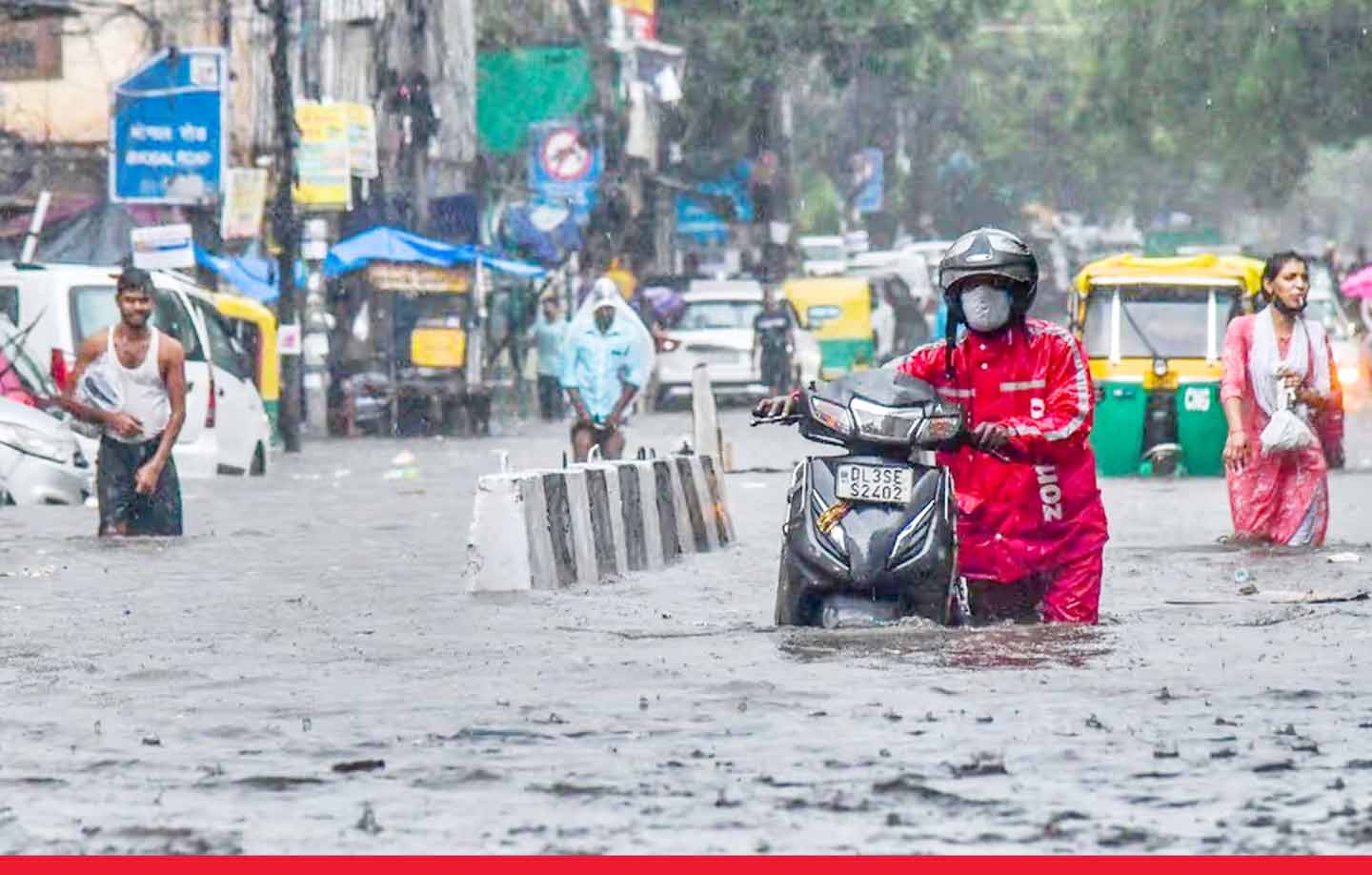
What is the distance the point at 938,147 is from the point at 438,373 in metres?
53.0

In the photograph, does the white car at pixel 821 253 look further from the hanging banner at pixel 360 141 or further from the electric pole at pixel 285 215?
the electric pole at pixel 285 215

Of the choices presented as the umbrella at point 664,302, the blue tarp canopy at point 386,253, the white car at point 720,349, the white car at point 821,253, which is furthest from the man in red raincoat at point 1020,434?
Answer: the white car at point 821,253

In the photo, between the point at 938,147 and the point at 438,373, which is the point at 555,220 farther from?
the point at 938,147

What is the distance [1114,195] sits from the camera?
336ft

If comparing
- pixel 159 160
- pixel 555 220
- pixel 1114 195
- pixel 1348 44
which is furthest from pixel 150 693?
pixel 1114 195

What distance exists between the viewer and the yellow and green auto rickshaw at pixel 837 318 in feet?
170

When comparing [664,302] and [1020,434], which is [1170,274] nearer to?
[1020,434]

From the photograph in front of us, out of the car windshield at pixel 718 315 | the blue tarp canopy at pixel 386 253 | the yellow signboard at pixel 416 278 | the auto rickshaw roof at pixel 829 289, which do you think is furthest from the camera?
the auto rickshaw roof at pixel 829 289

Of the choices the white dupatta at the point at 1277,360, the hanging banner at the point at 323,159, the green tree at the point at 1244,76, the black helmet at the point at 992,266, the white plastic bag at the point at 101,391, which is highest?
the green tree at the point at 1244,76

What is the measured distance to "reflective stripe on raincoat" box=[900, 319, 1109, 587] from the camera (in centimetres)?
998

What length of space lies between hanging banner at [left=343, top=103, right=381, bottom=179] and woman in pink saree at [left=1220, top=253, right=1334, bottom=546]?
23.9 m

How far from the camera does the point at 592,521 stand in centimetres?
1471

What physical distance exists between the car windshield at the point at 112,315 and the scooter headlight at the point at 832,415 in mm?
14520

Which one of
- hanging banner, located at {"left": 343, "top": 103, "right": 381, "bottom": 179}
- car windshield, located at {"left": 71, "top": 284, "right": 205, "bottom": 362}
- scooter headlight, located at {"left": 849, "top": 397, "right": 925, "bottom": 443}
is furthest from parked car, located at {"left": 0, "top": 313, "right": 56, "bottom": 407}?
scooter headlight, located at {"left": 849, "top": 397, "right": 925, "bottom": 443}
